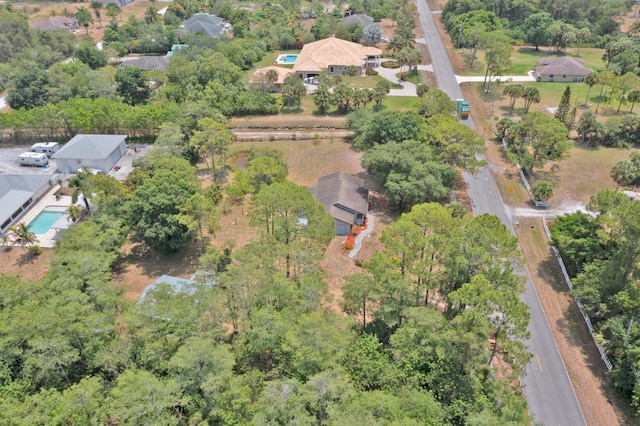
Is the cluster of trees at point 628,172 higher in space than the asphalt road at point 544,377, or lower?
higher

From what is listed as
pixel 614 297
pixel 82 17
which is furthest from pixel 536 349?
pixel 82 17

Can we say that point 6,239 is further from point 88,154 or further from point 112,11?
point 112,11

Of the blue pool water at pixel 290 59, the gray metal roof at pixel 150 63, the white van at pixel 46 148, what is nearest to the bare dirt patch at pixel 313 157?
the white van at pixel 46 148

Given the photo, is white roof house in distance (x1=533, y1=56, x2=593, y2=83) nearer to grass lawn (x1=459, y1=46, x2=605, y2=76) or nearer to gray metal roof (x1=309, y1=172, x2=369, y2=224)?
grass lawn (x1=459, y1=46, x2=605, y2=76)

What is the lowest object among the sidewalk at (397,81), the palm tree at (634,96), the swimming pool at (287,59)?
the swimming pool at (287,59)

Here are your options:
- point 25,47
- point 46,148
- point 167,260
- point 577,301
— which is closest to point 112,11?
point 25,47

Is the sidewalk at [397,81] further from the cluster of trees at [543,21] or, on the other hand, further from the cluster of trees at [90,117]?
the cluster of trees at [90,117]
